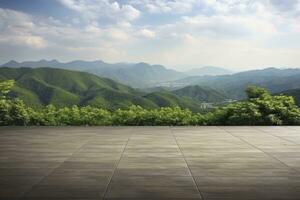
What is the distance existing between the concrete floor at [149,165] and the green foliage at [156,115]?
2196 millimetres

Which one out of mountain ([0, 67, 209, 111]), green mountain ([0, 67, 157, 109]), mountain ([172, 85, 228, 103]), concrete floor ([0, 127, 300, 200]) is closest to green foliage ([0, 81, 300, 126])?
concrete floor ([0, 127, 300, 200])

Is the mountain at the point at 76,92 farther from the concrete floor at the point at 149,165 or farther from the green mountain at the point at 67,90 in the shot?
the concrete floor at the point at 149,165

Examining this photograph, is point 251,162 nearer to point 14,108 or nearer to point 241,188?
point 241,188

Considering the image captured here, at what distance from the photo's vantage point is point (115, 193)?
5.27 meters

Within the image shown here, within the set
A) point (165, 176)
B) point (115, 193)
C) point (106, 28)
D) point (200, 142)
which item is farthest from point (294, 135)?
point (106, 28)

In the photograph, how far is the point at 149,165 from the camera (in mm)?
7094

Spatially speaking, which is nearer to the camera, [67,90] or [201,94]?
[67,90]

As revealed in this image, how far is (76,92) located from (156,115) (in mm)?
145346

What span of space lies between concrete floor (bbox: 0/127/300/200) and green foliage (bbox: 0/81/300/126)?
2.20 meters

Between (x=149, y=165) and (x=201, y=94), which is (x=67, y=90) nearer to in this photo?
(x=201, y=94)

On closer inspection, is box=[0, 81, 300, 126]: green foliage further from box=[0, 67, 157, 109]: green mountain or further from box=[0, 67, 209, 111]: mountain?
box=[0, 67, 157, 109]: green mountain

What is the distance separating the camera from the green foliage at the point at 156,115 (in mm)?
14016

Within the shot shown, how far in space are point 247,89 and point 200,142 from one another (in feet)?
20.5

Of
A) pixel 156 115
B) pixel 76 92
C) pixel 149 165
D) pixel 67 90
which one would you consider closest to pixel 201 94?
pixel 76 92
